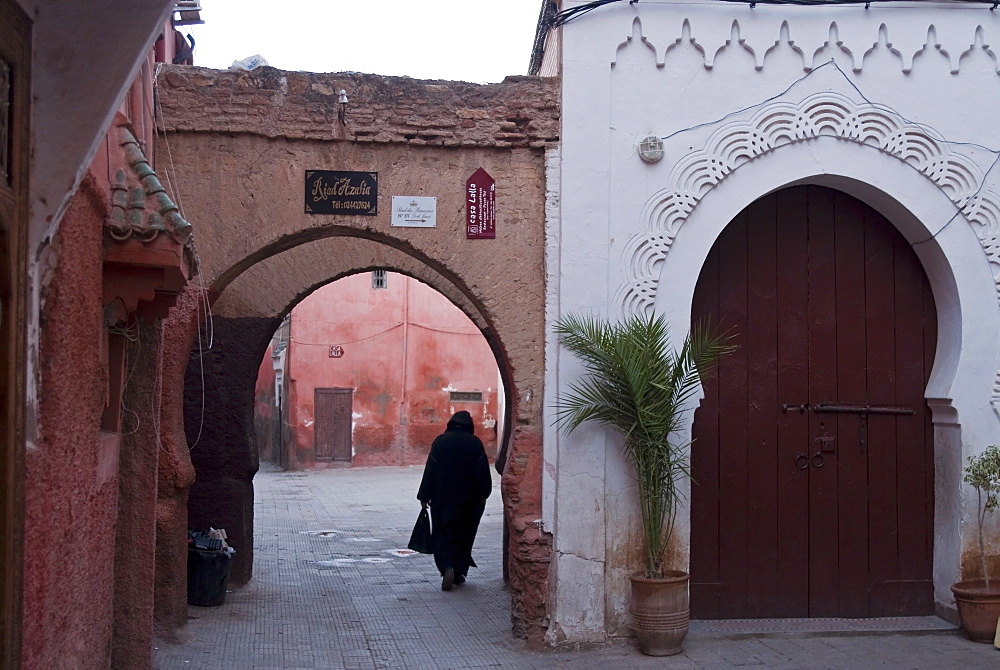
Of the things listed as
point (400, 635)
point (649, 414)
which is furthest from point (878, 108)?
point (400, 635)

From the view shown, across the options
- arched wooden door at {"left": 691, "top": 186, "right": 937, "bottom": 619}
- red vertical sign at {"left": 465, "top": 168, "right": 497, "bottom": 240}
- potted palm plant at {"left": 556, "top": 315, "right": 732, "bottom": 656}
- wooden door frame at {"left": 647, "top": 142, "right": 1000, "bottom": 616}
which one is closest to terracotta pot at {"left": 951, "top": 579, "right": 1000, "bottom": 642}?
wooden door frame at {"left": 647, "top": 142, "right": 1000, "bottom": 616}

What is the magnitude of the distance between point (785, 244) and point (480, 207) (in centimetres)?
219

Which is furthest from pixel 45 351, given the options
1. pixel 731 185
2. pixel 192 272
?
pixel 731 185

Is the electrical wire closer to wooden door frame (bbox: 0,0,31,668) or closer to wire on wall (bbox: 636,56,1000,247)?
wire on wall (bbox: 636,56,1000,247)

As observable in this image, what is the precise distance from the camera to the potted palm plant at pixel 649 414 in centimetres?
642

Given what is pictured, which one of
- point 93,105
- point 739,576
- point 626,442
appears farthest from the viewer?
point 739,576

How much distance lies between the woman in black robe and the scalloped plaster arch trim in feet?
11.4

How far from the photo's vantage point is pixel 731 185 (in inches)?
275

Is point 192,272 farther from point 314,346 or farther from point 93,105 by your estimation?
point 314,346

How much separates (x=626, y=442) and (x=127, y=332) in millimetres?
3030

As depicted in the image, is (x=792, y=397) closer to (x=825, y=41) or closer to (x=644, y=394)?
(x=644, y=394)

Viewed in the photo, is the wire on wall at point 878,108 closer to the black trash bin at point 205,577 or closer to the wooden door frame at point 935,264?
the wooden door frame at point 935,264

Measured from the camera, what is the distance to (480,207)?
6.86m

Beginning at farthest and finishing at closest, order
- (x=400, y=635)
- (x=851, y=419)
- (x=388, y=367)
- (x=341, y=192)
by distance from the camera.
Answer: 1. (x=388, y=367)
2. (x=400, y=635)
3. (x=851, y=419)
4. (x=341, y=192)
